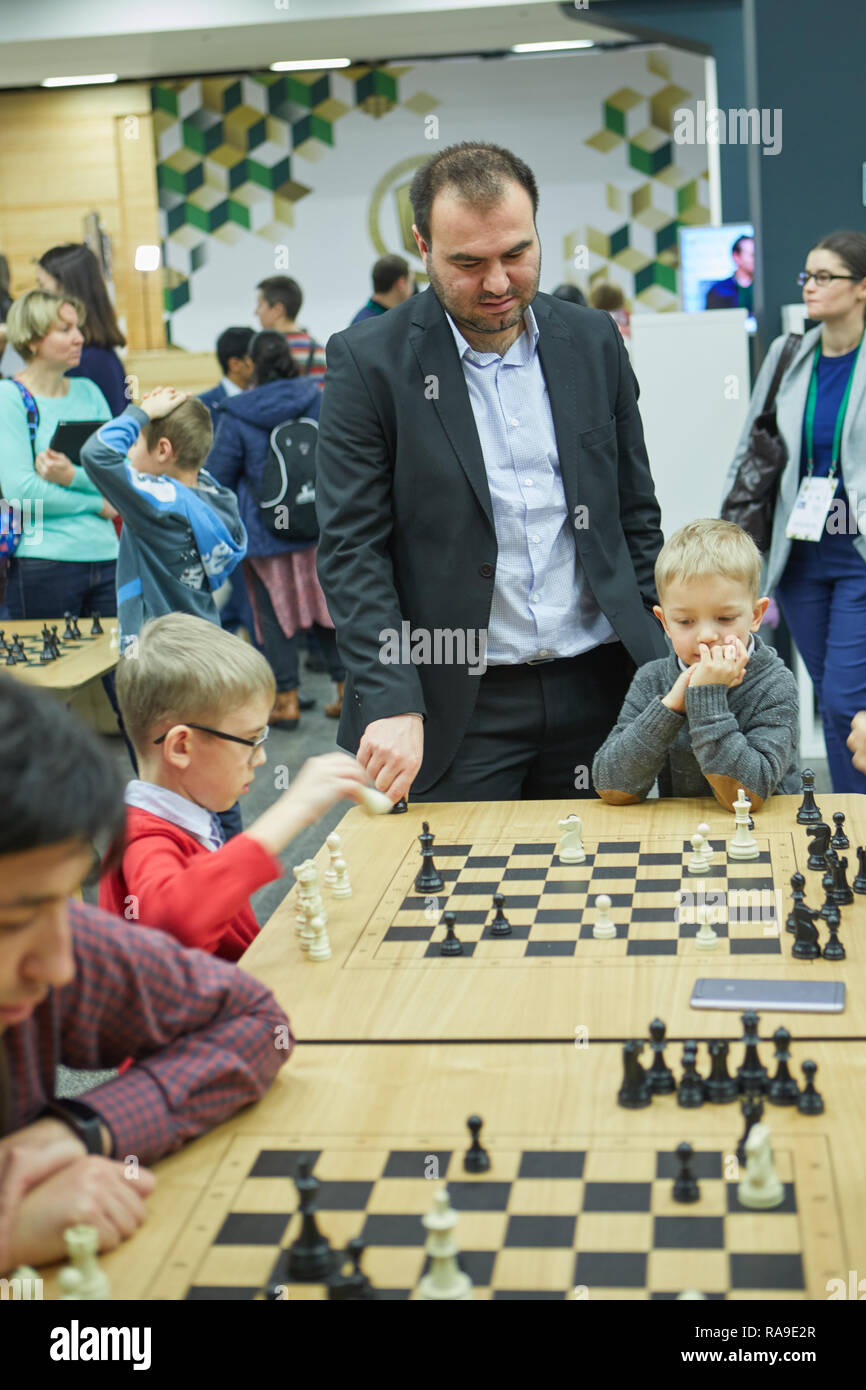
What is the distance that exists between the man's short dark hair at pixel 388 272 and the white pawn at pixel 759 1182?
597cm

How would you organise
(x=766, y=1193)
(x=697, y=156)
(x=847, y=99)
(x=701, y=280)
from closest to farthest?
(x=766, y=1193) → (x=847, y=99) → (x=701, y=280) → (x=697, y=156)

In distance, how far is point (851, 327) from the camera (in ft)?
14.1

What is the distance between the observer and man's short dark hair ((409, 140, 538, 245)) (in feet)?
7.95

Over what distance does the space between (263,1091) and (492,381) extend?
1538 mm

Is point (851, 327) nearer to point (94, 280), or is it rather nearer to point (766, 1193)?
point (94, 280)

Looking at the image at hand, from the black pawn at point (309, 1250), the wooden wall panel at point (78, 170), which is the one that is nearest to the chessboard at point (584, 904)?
the black pawn at point (309, 1250)

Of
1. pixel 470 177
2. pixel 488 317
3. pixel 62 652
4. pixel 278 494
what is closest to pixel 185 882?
pixel 488 317

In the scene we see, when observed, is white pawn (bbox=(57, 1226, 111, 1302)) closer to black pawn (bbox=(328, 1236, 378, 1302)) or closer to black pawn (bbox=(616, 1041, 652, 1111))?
black pawn (bbox=(328, 1236, 378, 1302))

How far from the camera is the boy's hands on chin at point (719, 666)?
2.41m

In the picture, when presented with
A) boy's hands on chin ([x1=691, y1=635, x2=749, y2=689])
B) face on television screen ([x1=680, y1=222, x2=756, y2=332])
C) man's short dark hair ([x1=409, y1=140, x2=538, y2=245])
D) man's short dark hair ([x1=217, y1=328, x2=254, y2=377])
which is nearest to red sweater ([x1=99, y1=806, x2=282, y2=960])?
boy's hands on chin ([x1=691, y1=635, x2=749, y2=689])

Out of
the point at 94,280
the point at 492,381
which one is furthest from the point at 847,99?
the point at 492,381

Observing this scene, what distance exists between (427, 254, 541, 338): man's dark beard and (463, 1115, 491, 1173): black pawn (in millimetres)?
1547

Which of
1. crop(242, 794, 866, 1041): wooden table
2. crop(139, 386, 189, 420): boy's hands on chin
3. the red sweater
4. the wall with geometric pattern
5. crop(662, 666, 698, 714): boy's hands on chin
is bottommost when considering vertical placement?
crop(242, 794, 866, 1041): wooden table
